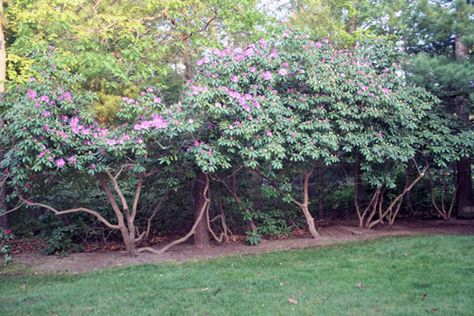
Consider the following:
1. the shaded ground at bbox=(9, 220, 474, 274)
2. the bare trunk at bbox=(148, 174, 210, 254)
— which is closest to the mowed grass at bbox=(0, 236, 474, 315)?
the shaded ground at bbox=(9, 220, 474, 274)

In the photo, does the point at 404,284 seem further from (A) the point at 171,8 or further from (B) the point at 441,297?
(A) the point at 171,8

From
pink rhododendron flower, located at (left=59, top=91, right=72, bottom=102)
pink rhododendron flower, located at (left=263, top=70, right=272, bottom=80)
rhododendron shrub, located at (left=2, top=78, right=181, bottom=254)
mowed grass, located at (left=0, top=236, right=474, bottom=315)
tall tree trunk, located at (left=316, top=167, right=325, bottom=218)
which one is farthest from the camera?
tall tree trunk, located at (left=316, top=167, right=325, bottom=218)

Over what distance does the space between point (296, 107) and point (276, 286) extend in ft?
10.0

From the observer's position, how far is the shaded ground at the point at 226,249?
271 inches

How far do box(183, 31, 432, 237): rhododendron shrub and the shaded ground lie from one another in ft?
1.91

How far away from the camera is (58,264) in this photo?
7.00 meters

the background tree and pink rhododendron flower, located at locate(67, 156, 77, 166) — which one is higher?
the background tree

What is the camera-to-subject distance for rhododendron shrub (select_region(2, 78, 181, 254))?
5.83m

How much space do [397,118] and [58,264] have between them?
5776mm

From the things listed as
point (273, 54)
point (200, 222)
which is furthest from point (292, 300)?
point (273, 54)

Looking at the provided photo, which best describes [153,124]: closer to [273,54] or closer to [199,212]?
[273,54]

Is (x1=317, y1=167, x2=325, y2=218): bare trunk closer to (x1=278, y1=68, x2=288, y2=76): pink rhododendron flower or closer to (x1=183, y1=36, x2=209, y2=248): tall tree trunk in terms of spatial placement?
(x1=183, y1=36, x2=209, y2=248): tall tree trunk

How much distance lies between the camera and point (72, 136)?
6102mm

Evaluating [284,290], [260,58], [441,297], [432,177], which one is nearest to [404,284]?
[441,297]
